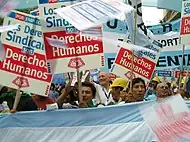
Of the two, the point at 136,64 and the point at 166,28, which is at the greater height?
the point at 166,28

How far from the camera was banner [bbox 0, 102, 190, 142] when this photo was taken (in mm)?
5633

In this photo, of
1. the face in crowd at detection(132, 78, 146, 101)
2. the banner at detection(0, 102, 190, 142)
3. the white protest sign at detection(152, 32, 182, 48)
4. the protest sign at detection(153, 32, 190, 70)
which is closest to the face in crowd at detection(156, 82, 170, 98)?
the face in crowd at detection(132, 78, 146, 101)

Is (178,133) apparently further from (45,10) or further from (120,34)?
(120,34)

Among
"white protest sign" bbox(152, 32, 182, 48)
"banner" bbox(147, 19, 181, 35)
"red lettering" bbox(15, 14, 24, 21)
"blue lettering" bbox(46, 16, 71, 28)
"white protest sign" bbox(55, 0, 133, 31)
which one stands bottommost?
"white protest sign" bbox(152, 32, 182, 48)

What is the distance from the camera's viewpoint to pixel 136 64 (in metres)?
9.18

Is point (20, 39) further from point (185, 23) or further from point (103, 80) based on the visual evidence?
point (185, 23)

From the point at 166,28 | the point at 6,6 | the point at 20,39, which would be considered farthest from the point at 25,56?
the point at 166,28

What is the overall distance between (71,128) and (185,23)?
3952 millimetres

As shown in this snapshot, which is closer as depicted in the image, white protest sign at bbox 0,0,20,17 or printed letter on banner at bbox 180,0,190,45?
white protest sign at bbox 0,0,20,17

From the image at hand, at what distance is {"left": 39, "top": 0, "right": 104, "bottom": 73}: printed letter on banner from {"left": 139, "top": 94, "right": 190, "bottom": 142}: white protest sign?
0.95 metres

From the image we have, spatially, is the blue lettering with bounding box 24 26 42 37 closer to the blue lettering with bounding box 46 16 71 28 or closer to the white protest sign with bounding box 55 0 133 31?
the blue lettering with bounding box 46 16 71 28

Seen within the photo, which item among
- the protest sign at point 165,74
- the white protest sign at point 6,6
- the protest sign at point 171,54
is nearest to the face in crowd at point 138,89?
the white protest sign at point 6,6

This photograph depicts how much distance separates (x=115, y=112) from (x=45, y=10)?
153 cm

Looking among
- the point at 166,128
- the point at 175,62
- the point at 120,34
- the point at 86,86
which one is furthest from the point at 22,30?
the point at 175,62
